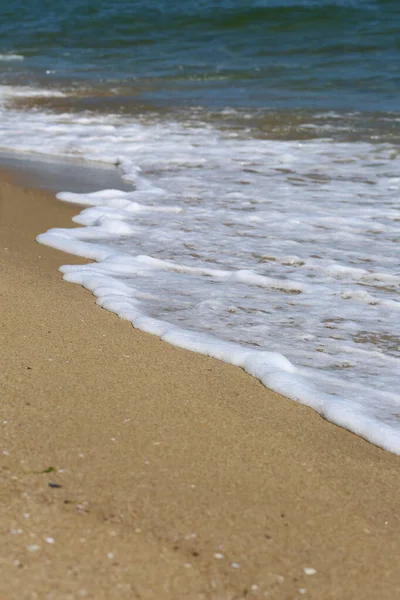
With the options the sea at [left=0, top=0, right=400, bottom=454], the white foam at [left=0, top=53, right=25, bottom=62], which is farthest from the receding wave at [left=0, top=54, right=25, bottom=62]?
the sea at [left=0, top=0, right=400, bottom=454]

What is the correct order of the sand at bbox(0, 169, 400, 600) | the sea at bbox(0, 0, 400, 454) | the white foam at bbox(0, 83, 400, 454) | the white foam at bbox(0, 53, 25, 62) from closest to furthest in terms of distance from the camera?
1. the sand at bbox(0, 169, 400, 600)
2. the white foam at bbox(0, 83, 400, 454)
3. the sea at bbox(0, 0, 400, 454)
4. the white foam at bbox(0, 53, 25, 62)

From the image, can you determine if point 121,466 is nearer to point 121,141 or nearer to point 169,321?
point 169,321

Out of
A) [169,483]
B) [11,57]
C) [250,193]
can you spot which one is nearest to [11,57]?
[11,57]

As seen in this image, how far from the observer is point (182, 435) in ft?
7.15

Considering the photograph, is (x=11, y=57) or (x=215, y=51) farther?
(x=11, y=57)

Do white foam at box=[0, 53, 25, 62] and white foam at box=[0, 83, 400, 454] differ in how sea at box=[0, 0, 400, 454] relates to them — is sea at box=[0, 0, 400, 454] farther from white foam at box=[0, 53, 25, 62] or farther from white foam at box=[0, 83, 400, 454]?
white foam at box=[0, 53, 25, 62]

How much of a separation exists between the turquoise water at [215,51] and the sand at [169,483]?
266 inches

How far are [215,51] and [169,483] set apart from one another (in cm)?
1209

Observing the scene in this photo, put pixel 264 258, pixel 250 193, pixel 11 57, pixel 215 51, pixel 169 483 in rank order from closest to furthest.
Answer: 1. pixel 169 483
2. pixel 264 258
3. pixel 250 193
4. pixel 215 51
5. pixel 11 57

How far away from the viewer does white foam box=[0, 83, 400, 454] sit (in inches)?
108

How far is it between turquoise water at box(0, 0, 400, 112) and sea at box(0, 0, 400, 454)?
6 cm

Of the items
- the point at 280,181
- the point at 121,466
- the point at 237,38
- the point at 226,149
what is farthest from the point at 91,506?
the point at 237,38

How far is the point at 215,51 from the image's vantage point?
43.3 ft

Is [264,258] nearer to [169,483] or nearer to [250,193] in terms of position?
[250,193]
